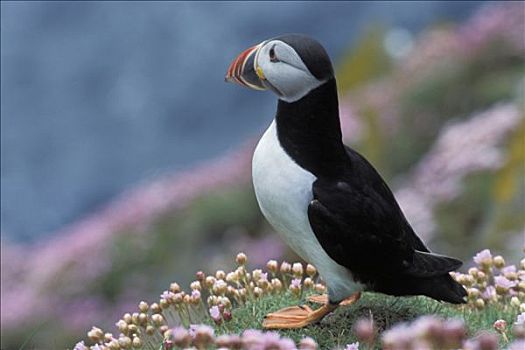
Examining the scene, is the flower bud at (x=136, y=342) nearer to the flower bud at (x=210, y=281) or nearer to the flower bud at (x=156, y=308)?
the flower bud at (x=156, y=308)

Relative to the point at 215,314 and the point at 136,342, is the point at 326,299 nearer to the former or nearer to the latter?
the point at 215,314

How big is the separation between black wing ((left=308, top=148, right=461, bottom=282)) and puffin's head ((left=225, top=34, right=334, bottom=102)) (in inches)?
14.7

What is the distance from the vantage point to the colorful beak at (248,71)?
367 centimetres

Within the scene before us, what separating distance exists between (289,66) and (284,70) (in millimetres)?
24

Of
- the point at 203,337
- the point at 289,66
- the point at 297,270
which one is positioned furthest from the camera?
the point at 297,270

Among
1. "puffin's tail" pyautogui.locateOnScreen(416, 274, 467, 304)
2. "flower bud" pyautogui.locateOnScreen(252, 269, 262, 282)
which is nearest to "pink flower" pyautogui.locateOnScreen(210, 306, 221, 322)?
"flower bud" pyautogui.locateOnScreen(252, 269, 262, 282)

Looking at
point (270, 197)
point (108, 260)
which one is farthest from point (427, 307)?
point (108, 260)

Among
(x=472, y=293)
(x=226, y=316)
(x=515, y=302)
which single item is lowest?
(x=515, y=302)

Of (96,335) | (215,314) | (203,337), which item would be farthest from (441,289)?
(203,337)

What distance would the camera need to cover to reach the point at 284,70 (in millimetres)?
3561

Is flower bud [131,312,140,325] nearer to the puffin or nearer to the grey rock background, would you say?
the puffin

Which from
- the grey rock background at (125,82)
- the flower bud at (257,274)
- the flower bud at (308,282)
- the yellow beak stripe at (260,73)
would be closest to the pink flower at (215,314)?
the flower bud at (257,274)

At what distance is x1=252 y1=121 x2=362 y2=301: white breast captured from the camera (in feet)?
11.7

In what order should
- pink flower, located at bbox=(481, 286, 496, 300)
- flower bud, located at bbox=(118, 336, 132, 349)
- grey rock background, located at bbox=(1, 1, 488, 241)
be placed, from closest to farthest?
flower bud, located at bbox=(118, 336, 132, 349)
pink flower, located at bbox=(481, 286, 496, 300)
grey rock background, located at bbox=(1, 1, 488, 241)
